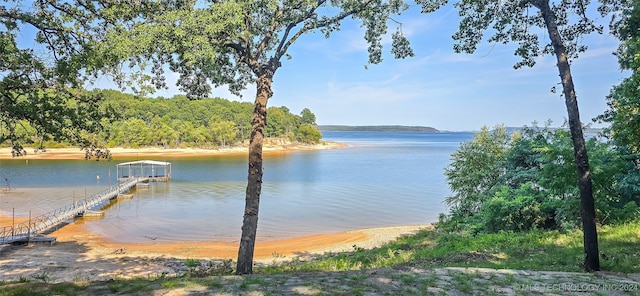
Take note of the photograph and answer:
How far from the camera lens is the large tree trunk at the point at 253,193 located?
7.32 m

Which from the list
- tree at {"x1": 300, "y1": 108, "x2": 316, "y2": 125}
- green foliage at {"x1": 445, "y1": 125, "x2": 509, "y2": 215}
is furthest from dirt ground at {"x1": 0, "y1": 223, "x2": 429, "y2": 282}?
tree at {"x1": 300, "y1": 108, "x2": 316, "y2": 125}

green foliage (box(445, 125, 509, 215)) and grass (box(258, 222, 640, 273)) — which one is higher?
green foliage (box(445, 125, 509, 215))

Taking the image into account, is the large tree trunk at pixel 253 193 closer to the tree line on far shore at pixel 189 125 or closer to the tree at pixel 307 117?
the tree line on far shore at pixel 189 125

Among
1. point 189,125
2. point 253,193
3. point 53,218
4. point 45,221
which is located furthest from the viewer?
point 189,125

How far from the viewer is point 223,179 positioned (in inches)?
1777

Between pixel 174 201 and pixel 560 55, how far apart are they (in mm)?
29877

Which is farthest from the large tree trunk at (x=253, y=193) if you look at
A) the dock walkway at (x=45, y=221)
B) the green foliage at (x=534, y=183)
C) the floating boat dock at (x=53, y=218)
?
the dock walkway at (x=45, y=221)

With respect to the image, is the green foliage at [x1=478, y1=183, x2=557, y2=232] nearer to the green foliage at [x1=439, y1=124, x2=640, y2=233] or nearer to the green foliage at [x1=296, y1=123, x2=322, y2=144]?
the green foliage at [x1=439, y1=124, x2=640, y2=233]

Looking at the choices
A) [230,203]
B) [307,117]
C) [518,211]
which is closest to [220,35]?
[518,211]

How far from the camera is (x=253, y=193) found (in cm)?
742

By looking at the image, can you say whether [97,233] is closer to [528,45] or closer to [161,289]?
[161,289]

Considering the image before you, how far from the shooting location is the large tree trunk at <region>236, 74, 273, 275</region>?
7.32 m

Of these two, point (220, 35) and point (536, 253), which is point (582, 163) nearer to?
point (536, 253)

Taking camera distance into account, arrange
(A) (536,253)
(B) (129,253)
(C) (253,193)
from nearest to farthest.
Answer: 1. (C) (253,193)
2. (A) (536,253)
3. (B) (129,253)
